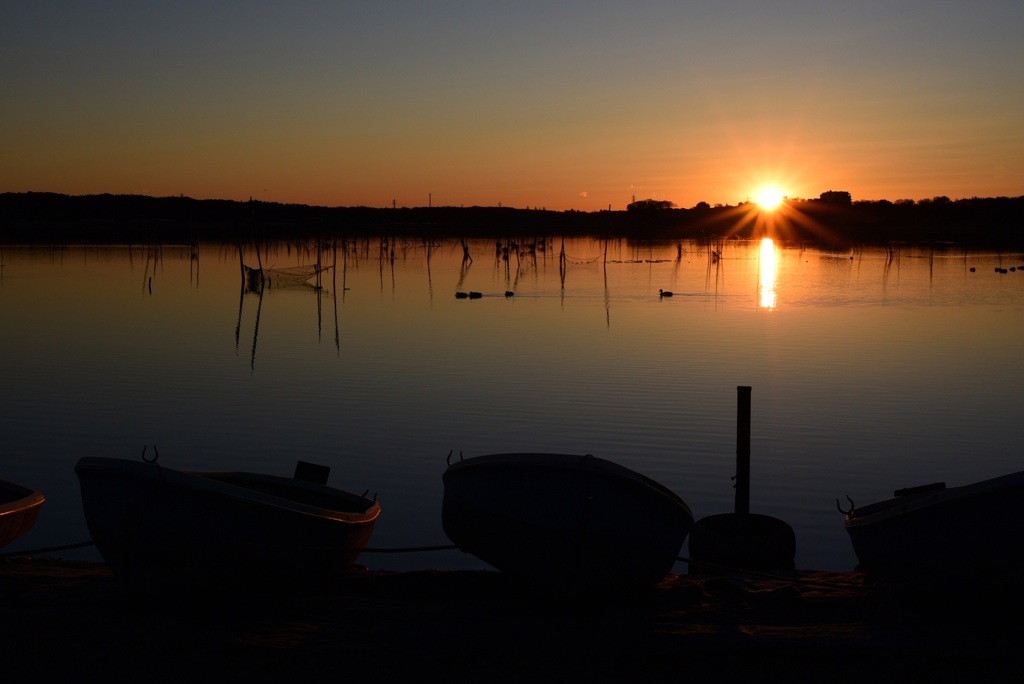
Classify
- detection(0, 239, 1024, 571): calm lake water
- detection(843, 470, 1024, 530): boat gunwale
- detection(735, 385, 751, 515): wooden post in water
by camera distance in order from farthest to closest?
detection(0, 239, 1024, 571): calm lake water → detection(735, 385, 751, 515): wooden post in water → detection(843, 470, 1024, 530): boat gunwale

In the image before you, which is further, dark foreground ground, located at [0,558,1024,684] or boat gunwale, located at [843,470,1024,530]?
boat gunwale, located at [843,470,1024,530]

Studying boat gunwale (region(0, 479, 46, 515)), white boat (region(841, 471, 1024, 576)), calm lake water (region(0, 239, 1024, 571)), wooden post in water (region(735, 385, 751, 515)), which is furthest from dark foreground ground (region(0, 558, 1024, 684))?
calm lake water (region(0, 239, 1024, 571))

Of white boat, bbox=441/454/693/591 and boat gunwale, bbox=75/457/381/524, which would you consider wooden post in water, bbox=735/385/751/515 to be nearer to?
white boat, bbox=441/454/693/591

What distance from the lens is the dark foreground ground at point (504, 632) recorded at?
571 centimetres

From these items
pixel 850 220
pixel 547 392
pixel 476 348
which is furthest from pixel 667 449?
pixel 850 220

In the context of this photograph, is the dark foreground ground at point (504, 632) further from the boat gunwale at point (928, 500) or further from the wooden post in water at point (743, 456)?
the wooden post in water at point (743, 456)

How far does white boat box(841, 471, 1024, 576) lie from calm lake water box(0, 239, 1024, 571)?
1.83m

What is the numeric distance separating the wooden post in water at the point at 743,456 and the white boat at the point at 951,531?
175 cm

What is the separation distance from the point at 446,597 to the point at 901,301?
103ft

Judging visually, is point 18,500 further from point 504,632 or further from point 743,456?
point 743,456

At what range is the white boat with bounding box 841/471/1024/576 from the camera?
6.43 meters

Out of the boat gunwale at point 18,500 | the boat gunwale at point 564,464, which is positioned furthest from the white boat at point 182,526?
the boat gunwale at point 564,464

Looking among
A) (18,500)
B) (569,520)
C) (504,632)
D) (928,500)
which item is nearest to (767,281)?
(928,500)

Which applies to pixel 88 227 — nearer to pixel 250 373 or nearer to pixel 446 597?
pixel 250 373
